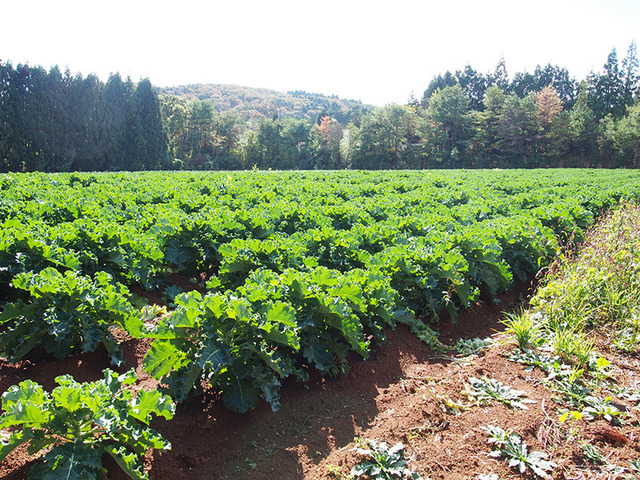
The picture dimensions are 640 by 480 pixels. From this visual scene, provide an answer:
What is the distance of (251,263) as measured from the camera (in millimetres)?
4664

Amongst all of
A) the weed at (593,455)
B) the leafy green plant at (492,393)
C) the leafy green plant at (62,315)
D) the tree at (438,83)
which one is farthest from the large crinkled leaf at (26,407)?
the tree at (438,83)

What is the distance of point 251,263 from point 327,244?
1544mm

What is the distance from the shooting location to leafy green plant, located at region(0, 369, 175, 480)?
2100 millimetres

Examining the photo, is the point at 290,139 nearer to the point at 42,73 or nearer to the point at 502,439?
the point at 42,73

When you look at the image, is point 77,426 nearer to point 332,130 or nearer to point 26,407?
point 26,407

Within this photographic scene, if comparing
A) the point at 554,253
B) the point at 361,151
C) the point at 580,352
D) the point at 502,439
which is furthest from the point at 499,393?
the point at 361,151

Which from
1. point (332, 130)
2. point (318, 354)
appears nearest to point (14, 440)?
point (318, 354)

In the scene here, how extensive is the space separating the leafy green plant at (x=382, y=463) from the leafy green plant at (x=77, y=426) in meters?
1.36

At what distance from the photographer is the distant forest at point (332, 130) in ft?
120

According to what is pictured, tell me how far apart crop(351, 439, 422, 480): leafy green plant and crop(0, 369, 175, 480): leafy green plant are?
4.47 feet

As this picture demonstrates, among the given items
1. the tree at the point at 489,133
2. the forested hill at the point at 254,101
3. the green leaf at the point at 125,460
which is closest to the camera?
the green leaf at the point at 125,460

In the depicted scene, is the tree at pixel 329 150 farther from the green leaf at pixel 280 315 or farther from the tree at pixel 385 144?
the green leaf at pixel 280 315

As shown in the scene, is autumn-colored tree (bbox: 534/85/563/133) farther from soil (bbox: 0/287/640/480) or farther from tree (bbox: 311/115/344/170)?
soil (bbox: 0/287/640/480)

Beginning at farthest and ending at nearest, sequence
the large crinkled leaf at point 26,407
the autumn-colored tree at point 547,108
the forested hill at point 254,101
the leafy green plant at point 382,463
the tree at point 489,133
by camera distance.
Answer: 1. the forested hill at point 254,101
2. the tree at point 489,133
3. the autumn-colored tree at point 547,108
4. the leafy green plant at point 382,463
5. the large crinkled leaf at point 26,407
